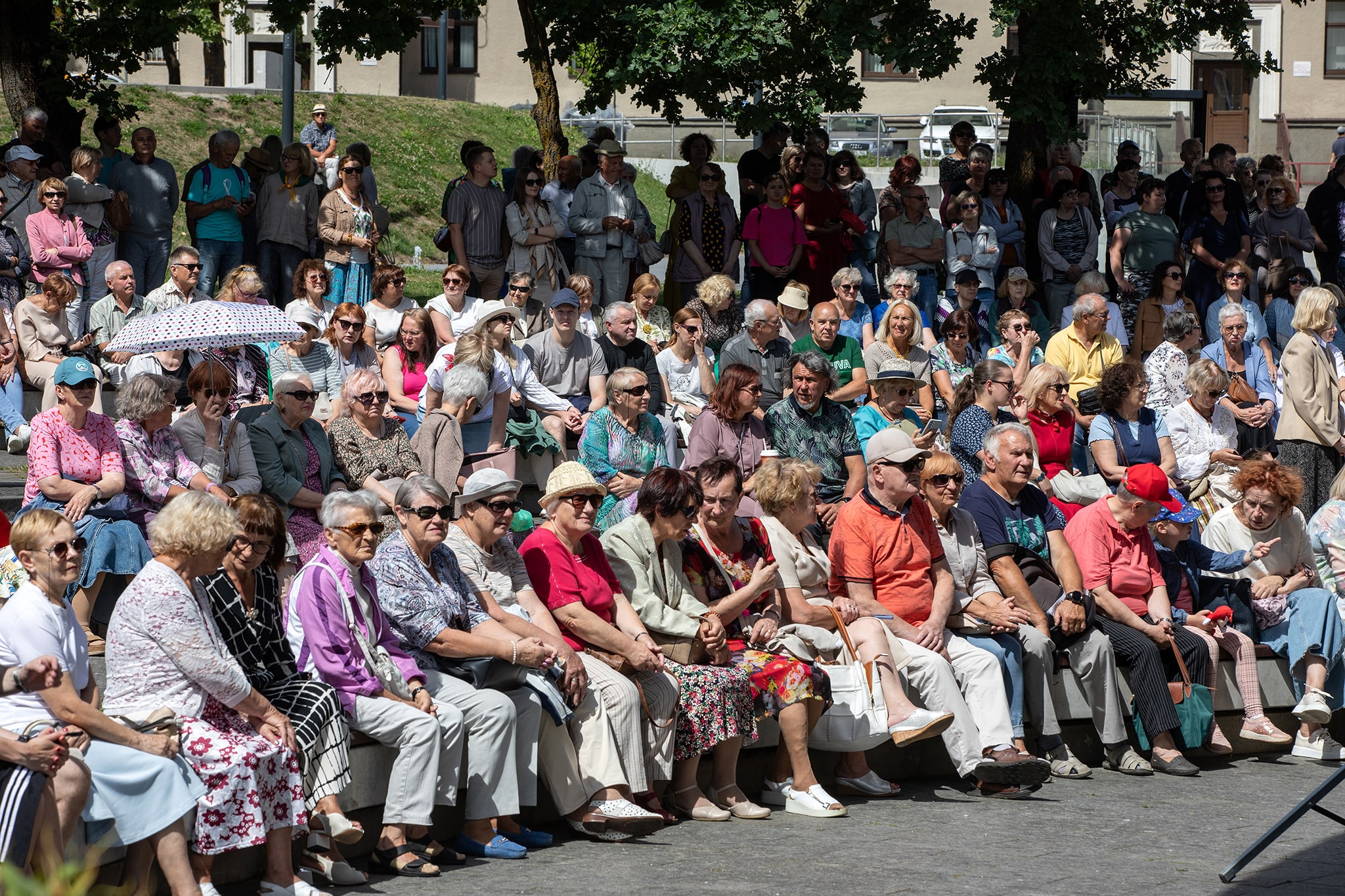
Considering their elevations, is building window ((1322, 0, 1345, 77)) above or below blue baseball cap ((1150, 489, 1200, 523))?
above

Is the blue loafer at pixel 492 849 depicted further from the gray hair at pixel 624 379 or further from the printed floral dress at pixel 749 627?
the gray hair at pixel 624 379

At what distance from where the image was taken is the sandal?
6.25 metres

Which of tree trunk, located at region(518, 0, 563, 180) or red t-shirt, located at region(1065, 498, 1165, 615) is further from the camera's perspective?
tree trunk, located at region(518, 0, 563, 180)

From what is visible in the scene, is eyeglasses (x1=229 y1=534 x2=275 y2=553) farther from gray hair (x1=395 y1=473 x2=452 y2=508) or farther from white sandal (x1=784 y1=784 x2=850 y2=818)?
white sandal (x1=784 y1=784 x2=850 y2=818)

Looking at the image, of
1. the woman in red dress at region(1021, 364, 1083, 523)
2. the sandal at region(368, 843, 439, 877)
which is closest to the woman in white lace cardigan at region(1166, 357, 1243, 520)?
the woman in red dress at region(1021, 364, 1083, 523)

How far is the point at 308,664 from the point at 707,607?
2.02 meters

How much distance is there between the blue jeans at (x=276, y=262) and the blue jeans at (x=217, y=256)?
0.17 m

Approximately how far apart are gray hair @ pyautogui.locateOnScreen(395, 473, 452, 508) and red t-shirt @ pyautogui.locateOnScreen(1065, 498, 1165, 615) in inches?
145

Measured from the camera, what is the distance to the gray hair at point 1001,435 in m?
8.66

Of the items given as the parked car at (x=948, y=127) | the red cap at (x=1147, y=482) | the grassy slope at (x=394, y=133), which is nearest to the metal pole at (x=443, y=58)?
the grassy slope at (x=394, y=133)

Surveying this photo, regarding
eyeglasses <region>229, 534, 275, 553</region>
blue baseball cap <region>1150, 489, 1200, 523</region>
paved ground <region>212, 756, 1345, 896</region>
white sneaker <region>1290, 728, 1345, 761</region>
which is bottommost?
white sneaker <region>1290, 728, 1345, 761</region>

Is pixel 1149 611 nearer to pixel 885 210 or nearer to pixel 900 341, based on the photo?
pixel 900 341

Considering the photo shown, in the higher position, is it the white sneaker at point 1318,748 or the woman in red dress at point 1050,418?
the woman in red dress at point 1050,418

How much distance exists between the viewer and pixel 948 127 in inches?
1240
